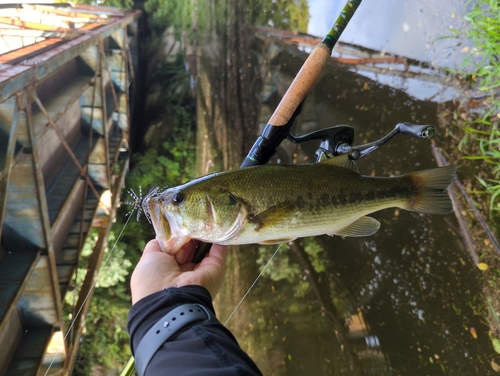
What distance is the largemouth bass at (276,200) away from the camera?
157 centimetres

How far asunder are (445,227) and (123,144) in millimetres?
5619

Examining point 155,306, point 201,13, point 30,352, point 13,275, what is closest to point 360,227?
point 155,306

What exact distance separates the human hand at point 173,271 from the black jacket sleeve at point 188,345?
98mm

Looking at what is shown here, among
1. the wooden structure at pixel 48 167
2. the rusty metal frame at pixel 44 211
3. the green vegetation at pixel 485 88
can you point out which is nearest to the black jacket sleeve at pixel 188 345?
the wooden structure at pixel 48 167

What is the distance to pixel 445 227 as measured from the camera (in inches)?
143

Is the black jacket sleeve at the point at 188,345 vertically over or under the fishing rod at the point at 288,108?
under

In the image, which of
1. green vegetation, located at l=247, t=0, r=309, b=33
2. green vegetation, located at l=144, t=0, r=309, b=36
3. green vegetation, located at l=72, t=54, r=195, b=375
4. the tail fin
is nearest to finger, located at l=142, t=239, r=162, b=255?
the tail fin

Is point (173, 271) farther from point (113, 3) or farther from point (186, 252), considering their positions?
point (113, 3)

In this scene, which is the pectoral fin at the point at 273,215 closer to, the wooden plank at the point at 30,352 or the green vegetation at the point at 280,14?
the wooden plank at the point at 30,352

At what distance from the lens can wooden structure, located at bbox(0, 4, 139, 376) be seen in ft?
8.83

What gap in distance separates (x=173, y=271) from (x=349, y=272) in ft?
10.8

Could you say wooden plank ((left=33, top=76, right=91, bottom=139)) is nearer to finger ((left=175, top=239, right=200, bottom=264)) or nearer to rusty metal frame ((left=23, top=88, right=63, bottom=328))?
rusty metal frame ((left=23, top=88, right=63, bottom=328))

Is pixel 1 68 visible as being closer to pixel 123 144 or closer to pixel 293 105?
pixel 293 105

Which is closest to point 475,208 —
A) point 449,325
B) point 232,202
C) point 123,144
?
point 449,325
